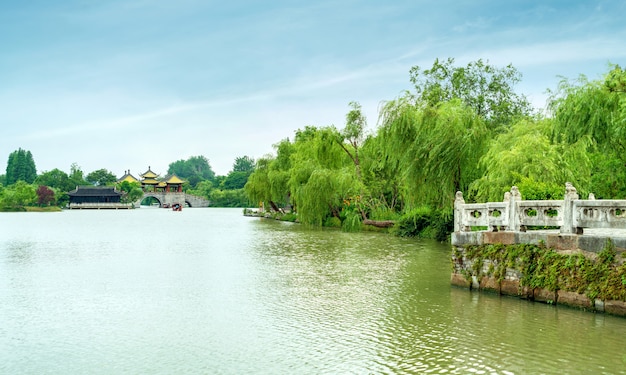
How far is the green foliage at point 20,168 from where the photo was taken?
99312 mm

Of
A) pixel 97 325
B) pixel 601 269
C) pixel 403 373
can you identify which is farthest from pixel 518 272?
pixel 97 325

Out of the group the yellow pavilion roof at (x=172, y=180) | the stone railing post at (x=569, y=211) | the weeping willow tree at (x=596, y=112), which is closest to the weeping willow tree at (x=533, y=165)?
the weeping willow tree at (x=596, y=112)

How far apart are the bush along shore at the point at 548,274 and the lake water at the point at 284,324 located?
25 cm

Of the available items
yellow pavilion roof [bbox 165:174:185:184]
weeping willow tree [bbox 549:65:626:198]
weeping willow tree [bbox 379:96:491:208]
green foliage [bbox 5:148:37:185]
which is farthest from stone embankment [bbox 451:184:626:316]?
green foliage [bbox 5:148:37:185]

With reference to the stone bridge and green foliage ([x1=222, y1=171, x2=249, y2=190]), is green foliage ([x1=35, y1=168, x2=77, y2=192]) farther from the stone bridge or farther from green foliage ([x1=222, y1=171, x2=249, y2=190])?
green foliage ([x1=222, y1=171, x2=249, y2=190])

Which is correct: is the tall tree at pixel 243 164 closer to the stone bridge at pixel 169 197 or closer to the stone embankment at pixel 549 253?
the stone bridge at pixel 169 197

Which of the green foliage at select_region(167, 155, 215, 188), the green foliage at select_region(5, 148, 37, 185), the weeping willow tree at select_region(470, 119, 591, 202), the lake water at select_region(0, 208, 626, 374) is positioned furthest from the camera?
the green foliage at select_region(167, 155, 215, 188)

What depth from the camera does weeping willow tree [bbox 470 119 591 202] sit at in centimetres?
1791

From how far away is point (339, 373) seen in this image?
281 inches

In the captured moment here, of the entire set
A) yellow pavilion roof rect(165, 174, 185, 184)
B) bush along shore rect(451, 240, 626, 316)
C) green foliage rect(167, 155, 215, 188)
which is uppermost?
green foliage rect(167, 155, 215, 188)

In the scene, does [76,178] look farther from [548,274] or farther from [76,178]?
[548,274]

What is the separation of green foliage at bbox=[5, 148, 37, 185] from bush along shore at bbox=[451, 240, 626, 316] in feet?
331

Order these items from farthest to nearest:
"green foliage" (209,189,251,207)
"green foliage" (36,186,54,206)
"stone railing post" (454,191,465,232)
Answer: "green foliage" (209,189,251,207) → "green foliage" (36,186,54,206) → "stone railing post" (454,191,465,232)

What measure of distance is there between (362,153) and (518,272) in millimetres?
23486
